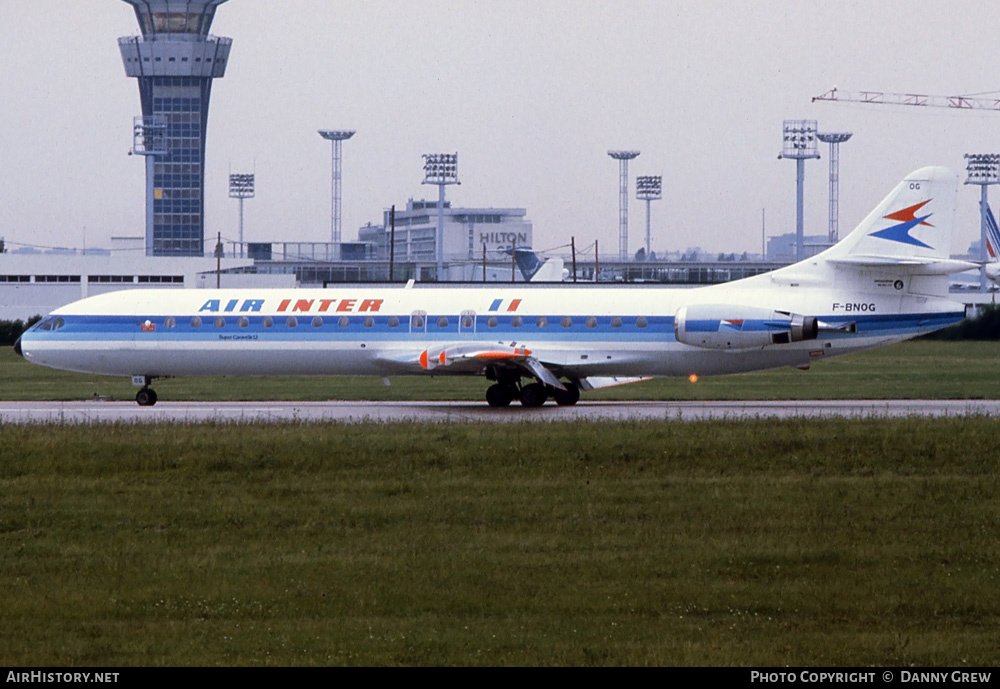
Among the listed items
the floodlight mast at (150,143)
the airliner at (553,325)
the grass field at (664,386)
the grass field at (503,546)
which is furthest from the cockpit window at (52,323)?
the floodlight mast at (150,143)

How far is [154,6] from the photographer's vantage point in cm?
14738

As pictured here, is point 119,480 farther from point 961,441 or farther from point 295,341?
point 295,341

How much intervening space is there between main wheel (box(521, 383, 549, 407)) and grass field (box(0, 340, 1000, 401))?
13.4 feet

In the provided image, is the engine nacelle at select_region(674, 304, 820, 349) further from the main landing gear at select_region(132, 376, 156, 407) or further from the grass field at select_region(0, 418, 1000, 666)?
the main landing gear at select_region(132, 376, 156, 407)

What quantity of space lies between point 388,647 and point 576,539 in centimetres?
453

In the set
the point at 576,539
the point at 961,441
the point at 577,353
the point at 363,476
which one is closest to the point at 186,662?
the point at 576,539

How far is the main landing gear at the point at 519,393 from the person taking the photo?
1224 inches

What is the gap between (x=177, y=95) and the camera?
151m

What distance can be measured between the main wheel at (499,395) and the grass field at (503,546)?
9229 mm

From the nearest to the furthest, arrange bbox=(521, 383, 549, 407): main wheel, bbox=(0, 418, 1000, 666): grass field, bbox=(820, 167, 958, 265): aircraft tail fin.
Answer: bbox=(0, 418, 1000, 666): grass field < bbox=(820, 167, 958, 265): aircraft tail fin < bbox=(521, 383, 549, 407): main wheel

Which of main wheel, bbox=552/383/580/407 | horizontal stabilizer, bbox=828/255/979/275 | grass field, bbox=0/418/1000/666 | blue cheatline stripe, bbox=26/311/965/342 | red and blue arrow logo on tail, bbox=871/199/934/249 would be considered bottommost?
grass field, bbox=0/418/1000/666

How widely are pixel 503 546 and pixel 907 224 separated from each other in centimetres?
1916

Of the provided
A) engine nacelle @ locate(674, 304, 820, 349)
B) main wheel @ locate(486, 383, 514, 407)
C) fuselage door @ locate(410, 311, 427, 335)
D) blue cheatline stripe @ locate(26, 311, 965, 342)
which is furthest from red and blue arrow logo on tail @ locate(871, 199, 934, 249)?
fuselage door @ locate(410, 311, 427, 335)

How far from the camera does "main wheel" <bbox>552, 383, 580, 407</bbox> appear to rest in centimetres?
3193
